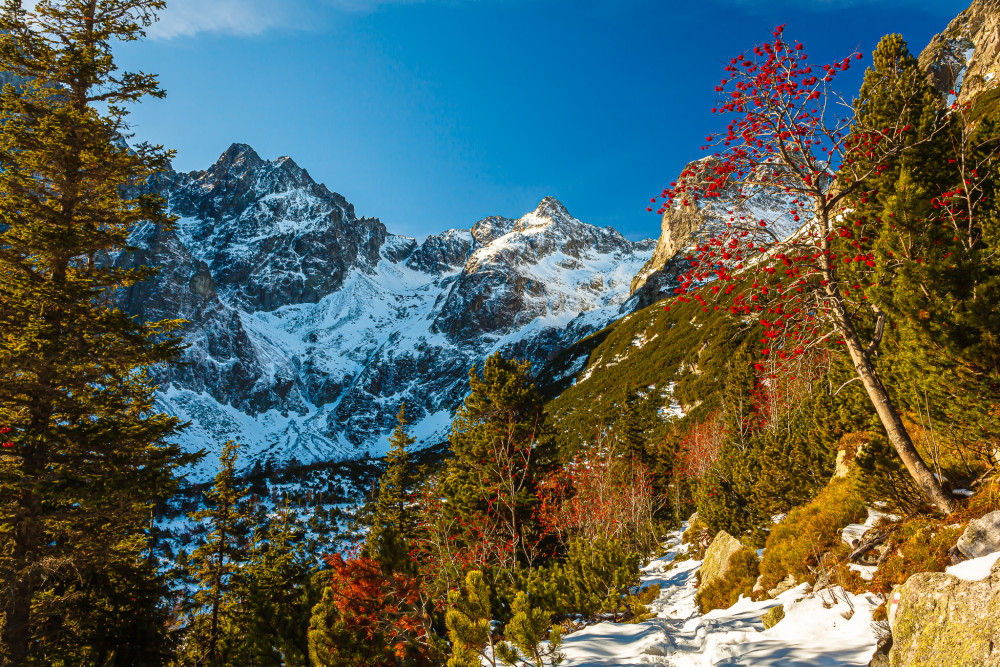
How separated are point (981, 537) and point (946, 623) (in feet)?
4.26

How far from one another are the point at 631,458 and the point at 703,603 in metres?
24.6

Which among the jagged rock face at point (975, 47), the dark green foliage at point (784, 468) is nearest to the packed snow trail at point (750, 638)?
the dark green foliage at point (784, 468)

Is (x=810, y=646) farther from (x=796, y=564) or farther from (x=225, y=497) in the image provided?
(x=225, y=497)

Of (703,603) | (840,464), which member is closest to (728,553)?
(703,603)

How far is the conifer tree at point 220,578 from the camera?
727 inches

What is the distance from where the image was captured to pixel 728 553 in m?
11.4

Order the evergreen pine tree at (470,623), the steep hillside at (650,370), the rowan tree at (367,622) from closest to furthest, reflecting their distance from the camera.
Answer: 1. the evergreen pine tree at (470,623)
2. the rowan tree at (367,622)
3. the steep hillside at (650,370)

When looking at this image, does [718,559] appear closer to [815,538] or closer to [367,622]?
[815,538]

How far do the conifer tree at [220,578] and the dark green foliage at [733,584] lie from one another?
55.8 ft

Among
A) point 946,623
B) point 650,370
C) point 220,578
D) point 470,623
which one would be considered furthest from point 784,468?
point 650,370

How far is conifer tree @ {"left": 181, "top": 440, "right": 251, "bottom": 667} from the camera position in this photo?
727 inches

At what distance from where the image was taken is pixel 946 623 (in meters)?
3.73

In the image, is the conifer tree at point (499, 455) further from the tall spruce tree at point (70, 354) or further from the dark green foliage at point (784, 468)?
the tall spruce tree at point (70, 354)

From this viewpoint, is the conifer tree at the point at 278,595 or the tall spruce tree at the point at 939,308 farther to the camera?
Result: the conifer tree at the point at 278,595
